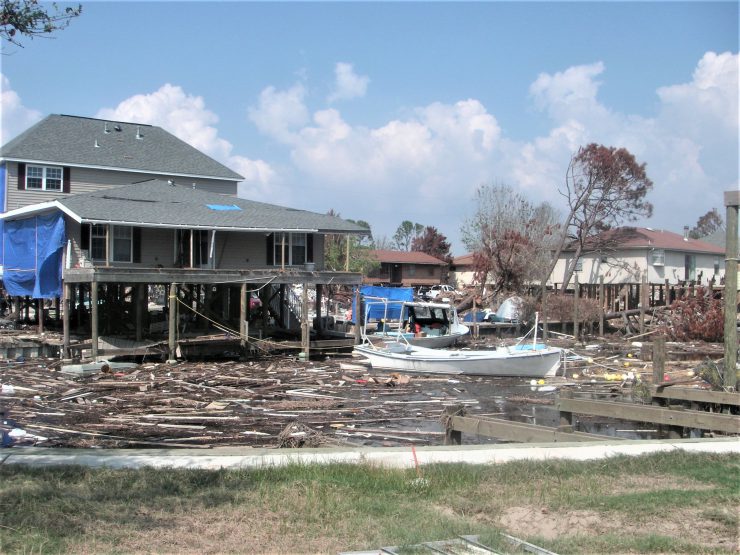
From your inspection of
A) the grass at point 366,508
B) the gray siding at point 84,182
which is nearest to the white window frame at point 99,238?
the gray siding at point 84,182

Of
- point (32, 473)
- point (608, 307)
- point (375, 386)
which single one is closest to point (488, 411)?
point (375, 386)

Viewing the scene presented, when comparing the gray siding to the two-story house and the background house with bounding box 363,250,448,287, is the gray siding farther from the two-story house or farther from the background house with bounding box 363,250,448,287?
the background house with bounding box 363,250,448,287

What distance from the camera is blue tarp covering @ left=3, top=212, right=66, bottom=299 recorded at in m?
28.4

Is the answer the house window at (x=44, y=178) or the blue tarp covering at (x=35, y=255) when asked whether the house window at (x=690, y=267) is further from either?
the blue tarp covering at (x=35, y=255)

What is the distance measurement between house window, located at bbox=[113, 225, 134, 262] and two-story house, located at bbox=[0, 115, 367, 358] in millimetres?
39

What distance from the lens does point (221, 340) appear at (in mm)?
27969

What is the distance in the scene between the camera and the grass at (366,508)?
637 cm

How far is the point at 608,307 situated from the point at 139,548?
45091 mm

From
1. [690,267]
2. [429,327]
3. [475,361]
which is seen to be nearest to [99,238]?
[429,327]

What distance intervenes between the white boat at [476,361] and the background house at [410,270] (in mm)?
47699

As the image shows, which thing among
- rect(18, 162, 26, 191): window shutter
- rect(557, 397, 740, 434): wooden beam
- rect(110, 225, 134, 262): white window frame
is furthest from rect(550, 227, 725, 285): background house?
rect(557, 397, 740, 434): wooden beam

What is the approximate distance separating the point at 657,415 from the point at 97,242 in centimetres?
2282

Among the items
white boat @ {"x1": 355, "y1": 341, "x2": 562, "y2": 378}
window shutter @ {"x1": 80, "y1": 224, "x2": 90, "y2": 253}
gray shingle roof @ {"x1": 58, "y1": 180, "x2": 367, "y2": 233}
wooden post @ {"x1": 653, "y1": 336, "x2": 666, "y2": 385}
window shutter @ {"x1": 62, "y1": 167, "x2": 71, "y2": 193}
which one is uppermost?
window shutter @ {"x1": 62, "y1": 167, "x2": 71, "y2": 193}

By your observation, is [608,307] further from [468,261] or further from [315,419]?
[315,419]
